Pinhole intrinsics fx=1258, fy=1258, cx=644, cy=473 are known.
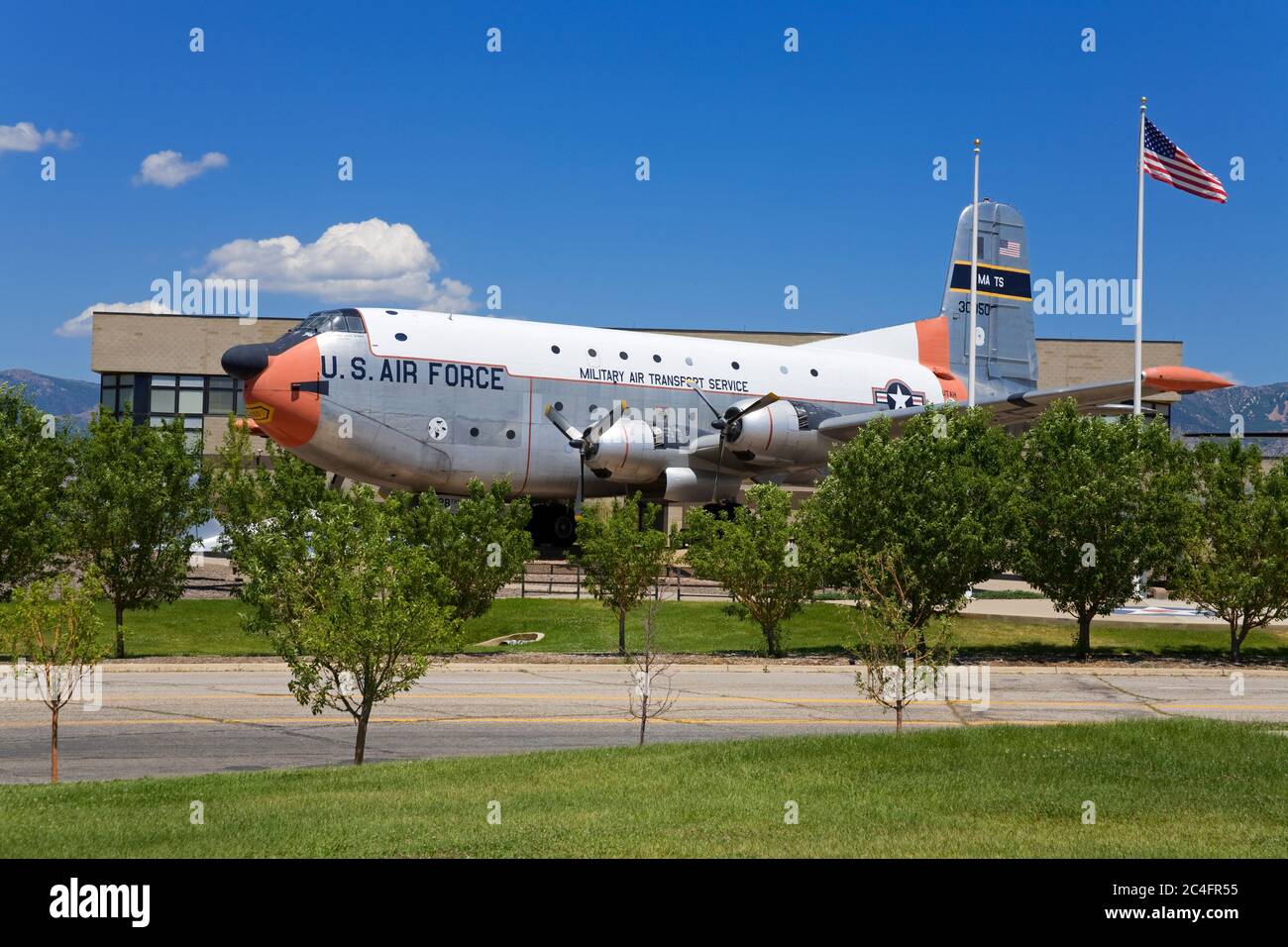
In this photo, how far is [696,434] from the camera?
42594 mm

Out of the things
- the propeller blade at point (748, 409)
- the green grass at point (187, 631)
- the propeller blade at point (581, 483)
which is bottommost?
the green grass at point (187, 631)

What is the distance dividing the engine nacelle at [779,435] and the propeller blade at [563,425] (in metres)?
4.90

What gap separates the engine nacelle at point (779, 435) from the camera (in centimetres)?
4034

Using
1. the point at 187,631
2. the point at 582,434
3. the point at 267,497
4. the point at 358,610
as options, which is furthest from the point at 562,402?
the point at 358,610

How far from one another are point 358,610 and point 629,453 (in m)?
23.7

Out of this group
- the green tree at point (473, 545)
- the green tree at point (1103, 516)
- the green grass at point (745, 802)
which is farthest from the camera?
the green tree at point (473, 545)

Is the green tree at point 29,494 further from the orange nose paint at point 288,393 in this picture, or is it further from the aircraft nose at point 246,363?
the orange nose paint at point 288,393

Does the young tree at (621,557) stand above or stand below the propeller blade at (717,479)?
below

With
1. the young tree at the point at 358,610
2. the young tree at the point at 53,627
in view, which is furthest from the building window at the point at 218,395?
the young tree at the point at 53,627

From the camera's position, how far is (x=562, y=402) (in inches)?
1578

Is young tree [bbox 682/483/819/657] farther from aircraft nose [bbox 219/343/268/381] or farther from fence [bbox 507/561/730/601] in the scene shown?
aircraft nose [bbox 219/343/268/381]
